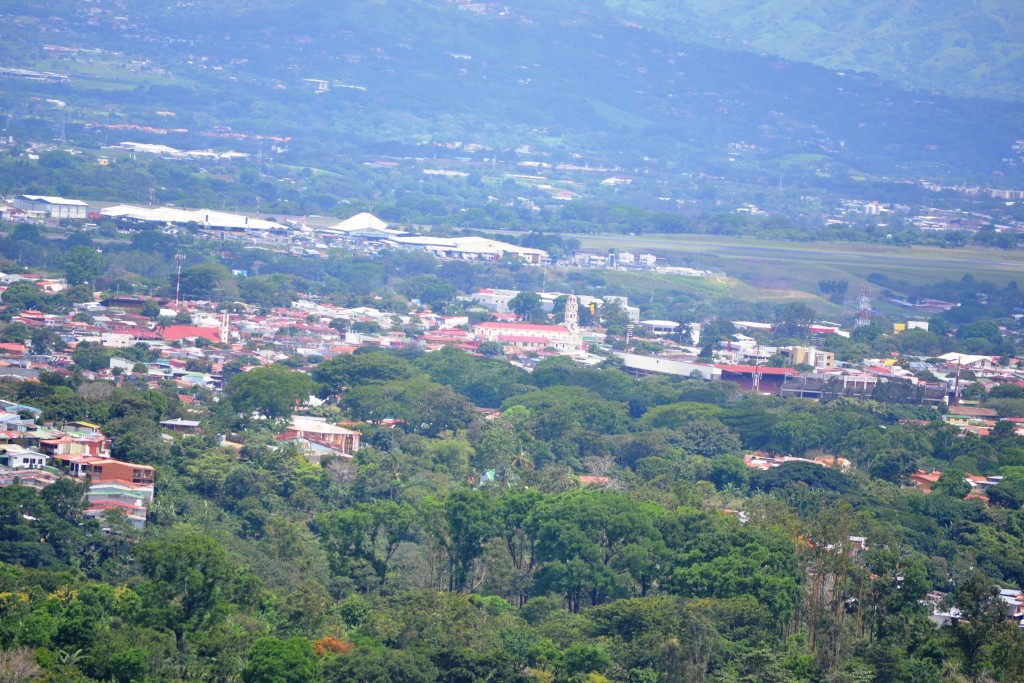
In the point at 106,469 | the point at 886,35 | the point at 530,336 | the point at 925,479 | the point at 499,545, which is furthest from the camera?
the point at 886,35

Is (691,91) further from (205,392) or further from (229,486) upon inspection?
(229,486)

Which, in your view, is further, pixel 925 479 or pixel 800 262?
pixel 800 262

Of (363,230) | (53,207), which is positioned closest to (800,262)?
(363,230)

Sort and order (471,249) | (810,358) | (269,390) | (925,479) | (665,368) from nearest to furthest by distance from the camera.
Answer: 1. (925,479)
2. (269,390)
3. (665,368)
4. (810,358)
5. (471,249)

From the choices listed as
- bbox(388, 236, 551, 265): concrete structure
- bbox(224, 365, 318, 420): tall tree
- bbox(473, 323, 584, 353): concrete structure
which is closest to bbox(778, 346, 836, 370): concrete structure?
bbox(473, 323, 584, 353): concrete structure

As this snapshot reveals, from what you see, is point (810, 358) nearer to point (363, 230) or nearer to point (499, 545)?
point (363, 230)

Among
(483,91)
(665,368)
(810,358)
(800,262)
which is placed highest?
(483,91)

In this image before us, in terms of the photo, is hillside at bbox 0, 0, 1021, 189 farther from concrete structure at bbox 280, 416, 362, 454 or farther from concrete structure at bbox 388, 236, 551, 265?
concrete structure at bbox 280, 416, 362, 454

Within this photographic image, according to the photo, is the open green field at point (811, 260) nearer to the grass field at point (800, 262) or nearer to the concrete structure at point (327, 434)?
the grass field at point (800, 262)
